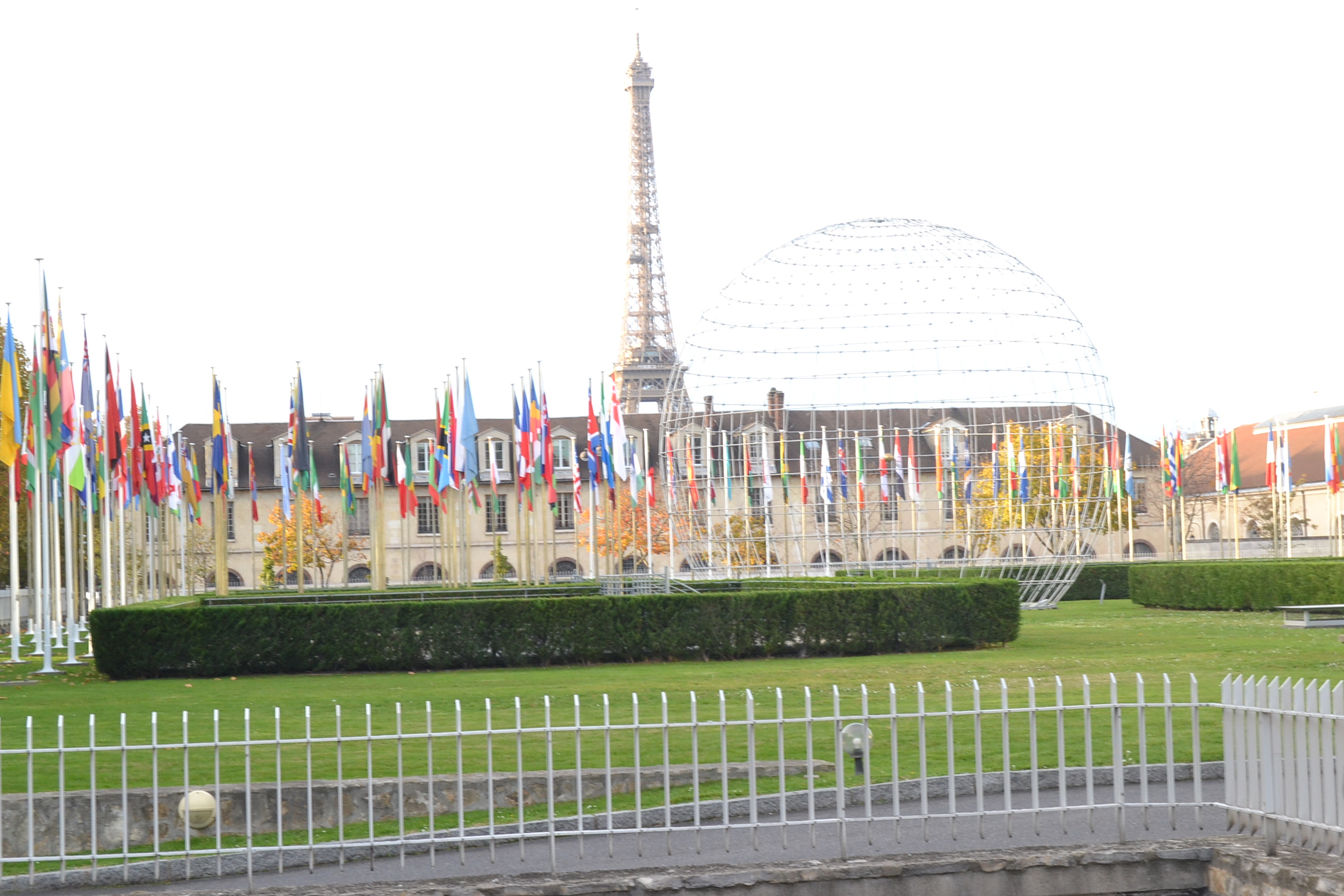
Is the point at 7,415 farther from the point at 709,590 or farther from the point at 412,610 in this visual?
the point at 709,590

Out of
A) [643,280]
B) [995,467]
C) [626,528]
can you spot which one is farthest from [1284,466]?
[643,280]

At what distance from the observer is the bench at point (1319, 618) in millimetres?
30734

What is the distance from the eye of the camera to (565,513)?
74875 millimetres

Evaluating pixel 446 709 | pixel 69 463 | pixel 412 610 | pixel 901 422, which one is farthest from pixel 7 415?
pixel 901 422

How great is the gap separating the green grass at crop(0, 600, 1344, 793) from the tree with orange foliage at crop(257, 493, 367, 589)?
129ft

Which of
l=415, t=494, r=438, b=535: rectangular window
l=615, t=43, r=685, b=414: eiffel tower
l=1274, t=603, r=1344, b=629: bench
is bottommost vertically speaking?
l=1274, t=603, r=1344, b=629: bench

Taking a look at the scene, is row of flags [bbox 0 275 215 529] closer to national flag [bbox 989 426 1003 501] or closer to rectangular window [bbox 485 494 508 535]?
national flag [bbox 989 426 1003 501]

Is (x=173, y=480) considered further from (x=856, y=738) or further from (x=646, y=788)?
(x=856, y=738)

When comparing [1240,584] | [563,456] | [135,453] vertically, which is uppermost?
[563,456]

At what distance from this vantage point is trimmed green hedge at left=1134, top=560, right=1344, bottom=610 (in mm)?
37500

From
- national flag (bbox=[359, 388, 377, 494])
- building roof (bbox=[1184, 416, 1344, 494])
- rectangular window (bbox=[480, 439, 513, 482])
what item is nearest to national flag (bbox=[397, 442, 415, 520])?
national flag (bbox=[359, 388, 377, 494])

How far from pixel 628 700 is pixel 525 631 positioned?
677 cm

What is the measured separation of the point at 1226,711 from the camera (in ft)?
33.0

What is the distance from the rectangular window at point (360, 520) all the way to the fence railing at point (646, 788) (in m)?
59.7
